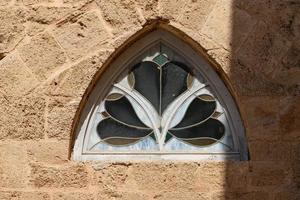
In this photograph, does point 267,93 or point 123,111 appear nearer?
point 267,93

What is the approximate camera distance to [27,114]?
3693 mm

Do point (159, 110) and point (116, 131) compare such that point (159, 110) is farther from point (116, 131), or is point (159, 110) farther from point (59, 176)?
point (59, 176)

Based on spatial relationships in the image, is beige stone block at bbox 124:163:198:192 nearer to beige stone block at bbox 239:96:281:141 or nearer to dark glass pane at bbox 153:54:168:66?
beige stone block at bbox 239:96:281:141

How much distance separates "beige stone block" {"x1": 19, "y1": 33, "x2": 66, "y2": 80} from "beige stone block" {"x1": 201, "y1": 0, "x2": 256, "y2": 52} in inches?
38.4

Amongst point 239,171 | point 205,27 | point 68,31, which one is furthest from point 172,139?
point 68,31

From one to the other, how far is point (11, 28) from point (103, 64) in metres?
0.68

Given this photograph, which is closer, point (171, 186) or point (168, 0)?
point (171, 186)

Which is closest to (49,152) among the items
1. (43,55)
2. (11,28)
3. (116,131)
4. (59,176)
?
(59,176)

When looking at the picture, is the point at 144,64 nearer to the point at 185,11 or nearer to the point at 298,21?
the point at 185,11

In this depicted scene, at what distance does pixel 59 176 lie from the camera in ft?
11.7

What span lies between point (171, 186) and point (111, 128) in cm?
59

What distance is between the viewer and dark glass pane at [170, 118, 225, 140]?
3722 millimetres

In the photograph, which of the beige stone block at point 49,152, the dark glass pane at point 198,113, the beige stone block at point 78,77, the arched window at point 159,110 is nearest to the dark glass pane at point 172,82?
the arched window at point 159,110

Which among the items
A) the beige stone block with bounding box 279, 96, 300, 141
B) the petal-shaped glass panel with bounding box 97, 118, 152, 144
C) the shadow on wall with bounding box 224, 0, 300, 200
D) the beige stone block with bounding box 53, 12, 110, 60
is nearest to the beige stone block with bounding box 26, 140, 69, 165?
the petal-shaped glass panel with bounding box 97, 118, 152, 144
